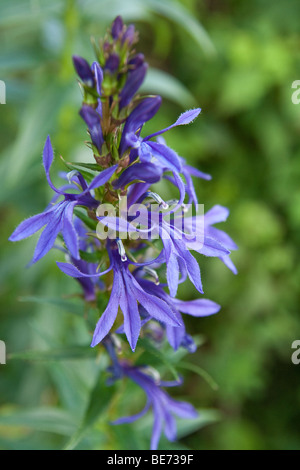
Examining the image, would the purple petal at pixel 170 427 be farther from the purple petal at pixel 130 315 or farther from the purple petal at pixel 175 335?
the purple petal at pixel 130 315

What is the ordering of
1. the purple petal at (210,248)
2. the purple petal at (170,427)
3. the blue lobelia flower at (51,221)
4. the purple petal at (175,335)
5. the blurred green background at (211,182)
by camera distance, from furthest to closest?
the blurred green background at (211,182), the purple petal at (170,427), the purple petal at (175,335), the purple petal at (210,248), the blue lobelia flower at (51,221)

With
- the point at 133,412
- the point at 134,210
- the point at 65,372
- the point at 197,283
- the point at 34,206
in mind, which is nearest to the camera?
the point at 197,283

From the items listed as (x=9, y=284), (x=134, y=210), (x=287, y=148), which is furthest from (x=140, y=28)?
(x=134, y=210)

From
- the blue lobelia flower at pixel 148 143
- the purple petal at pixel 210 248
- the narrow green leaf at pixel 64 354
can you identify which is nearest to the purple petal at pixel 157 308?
the purple petal at pixel 210 248

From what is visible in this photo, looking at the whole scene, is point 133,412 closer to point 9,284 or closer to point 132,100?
point 9,284

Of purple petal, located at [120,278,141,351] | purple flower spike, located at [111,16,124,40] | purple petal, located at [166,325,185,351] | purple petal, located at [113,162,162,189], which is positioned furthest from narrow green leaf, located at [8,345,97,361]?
purple flower spike, located at [111,16,124,40]

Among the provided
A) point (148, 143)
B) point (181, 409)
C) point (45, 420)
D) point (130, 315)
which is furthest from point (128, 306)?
point (45, 420)

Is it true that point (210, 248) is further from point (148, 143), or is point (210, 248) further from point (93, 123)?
point (93, 123)
